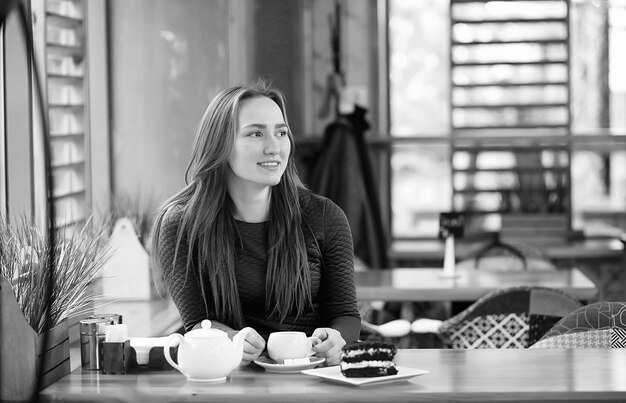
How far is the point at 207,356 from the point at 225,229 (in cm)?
67

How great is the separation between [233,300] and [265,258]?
15 centimetres

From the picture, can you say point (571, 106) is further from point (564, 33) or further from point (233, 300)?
point (233, 300)

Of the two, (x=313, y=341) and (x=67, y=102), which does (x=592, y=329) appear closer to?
(x=313, y=341)

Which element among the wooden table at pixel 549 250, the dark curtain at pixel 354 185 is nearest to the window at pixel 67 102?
the dark curtain at pixel 354 185

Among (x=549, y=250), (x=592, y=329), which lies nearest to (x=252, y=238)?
(x=592, y=329)

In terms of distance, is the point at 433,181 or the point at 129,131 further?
the point at 433,181

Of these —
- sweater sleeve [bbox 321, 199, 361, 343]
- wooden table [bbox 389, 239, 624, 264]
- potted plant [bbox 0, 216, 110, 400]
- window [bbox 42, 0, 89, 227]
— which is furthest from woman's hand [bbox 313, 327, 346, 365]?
wooden table [bbox 389, 239, 624, 264]

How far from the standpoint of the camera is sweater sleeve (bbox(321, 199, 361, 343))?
284cm

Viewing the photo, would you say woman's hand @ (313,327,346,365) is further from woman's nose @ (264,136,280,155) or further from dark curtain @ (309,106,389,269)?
dark curtain @ (309,106,389,269)

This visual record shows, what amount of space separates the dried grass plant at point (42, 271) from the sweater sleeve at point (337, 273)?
622 millimetres

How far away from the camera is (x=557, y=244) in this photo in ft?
20.5

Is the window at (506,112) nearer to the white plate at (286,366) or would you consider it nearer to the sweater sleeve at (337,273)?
the sweater sleeve at (337,273)

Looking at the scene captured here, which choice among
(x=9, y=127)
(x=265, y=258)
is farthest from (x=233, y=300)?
(x=9, y=127)

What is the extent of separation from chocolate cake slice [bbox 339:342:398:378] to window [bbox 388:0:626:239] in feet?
13.9
